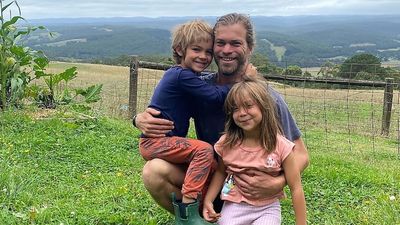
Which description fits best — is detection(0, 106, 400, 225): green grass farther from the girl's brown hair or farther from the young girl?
the girl's brown hair

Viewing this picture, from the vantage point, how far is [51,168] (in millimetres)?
4863

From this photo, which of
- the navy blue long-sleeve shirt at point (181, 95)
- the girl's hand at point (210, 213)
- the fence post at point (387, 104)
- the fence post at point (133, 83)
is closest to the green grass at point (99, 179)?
the girl's hand at point (210, 213)

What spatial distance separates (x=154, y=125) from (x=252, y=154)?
61cm

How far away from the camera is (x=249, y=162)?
9.80 feet

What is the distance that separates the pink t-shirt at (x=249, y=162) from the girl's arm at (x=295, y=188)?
39 mm

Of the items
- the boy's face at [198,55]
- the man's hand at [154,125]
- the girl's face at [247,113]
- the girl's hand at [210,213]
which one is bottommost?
the girl's hand at [210,213]

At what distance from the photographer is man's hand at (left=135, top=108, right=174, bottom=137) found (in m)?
3.12

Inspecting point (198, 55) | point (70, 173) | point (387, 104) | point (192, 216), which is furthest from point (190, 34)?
point (387, 104)

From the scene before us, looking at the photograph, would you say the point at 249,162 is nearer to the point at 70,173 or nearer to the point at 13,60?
the point at 70,173

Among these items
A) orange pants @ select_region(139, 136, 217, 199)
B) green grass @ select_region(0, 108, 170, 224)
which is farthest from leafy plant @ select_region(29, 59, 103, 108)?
orange pants @ select_region(139, 136, 217, 199)

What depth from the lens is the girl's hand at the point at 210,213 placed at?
3086 mm

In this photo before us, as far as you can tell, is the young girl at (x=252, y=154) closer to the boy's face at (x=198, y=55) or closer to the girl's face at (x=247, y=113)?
the girl's face at (x=247, y=113)

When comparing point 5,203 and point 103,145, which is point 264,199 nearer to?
point 5,203

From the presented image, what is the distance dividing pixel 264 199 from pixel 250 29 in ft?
3.25
